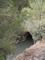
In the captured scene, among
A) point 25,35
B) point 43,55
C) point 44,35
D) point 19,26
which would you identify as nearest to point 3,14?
point 19,26

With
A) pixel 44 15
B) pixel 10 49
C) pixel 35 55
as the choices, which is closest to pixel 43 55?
pixel 35 55

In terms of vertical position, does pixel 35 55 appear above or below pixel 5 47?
above

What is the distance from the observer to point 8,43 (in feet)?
13.5

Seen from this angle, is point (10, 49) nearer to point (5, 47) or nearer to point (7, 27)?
point (5, 47)

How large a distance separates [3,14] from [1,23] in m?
0.21

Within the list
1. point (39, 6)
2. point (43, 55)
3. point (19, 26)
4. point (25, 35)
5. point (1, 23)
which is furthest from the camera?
point (25, 35)

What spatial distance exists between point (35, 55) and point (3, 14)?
182 inches

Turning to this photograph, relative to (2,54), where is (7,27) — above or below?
above

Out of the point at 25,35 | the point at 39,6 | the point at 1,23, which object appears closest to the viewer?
the point at 1,23

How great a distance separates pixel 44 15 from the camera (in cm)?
920

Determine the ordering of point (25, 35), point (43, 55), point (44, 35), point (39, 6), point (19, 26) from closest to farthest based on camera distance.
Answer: point (19, 26), point (43, 55), point (39, 6), point (44, 35), point (25, 35)

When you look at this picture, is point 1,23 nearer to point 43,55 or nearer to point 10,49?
point 10,49

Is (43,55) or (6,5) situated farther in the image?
(43,55)

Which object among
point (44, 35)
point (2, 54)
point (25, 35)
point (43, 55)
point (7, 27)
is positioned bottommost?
point (2, 54)
